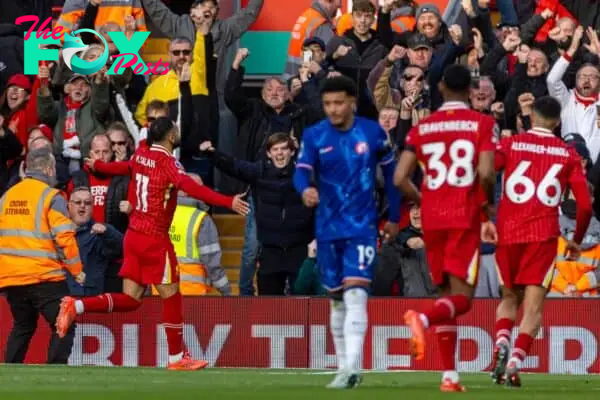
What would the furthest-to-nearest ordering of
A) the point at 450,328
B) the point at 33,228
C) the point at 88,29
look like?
the point at 88,29 < the point at 33,228 < the point at 450,328

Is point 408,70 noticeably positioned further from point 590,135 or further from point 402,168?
point 402,168

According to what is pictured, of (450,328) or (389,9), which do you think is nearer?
(450,328)

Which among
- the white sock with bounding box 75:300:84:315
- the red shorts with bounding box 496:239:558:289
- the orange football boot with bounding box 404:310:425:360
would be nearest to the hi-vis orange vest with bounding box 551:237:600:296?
the red shorts with bounding box 496:239:558:289

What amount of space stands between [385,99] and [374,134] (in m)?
7.27

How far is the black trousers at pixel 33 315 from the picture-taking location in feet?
56.9

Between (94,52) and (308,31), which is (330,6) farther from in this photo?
(94,52)

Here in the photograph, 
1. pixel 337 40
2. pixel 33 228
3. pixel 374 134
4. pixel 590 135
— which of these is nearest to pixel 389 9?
pixel 337 40

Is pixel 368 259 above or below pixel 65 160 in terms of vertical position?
below

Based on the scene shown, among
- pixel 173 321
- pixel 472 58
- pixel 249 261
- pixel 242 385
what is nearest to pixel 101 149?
pixel 249 261

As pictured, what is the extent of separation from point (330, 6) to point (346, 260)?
361 inches

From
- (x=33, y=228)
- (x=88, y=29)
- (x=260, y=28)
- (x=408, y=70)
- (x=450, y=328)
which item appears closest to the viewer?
(x=450, y=328)

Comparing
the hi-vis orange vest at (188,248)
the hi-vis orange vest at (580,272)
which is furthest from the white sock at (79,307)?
the hi-vis orange vest at (580,272)

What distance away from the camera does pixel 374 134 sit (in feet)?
43.4

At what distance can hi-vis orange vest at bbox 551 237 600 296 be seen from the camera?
59.8 ft
